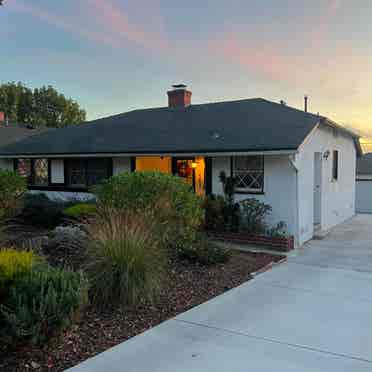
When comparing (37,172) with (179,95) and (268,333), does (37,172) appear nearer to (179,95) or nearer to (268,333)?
(179,95)

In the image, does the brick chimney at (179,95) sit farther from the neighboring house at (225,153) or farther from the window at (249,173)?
the window at (249,173)

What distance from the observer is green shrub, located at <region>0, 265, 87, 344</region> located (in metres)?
3.28

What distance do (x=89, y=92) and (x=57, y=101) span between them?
24790 millimetres

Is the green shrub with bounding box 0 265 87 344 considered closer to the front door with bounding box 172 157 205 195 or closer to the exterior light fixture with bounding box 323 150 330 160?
the front door with bounding box 172 157 205 195

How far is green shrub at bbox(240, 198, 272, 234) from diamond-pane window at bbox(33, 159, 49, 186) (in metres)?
8.68

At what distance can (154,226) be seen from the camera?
6016mm

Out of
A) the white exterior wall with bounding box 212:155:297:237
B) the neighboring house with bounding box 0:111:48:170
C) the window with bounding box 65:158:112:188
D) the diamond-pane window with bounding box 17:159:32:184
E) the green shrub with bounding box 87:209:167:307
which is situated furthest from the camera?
the neighboring house with bounding box 0:111:48:170

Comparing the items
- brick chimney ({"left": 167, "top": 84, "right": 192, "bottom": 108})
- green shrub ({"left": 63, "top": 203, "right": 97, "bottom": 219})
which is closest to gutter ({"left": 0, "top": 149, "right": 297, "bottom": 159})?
green shrub ({"left": 63, "top": 203, "right": 97, "bottom": 219})

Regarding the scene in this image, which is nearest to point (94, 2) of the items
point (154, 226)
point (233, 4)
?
point (233, 4)

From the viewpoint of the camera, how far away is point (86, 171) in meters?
13.7

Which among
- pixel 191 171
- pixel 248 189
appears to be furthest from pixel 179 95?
pixel 248 189

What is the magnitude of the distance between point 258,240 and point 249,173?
2.00 metres

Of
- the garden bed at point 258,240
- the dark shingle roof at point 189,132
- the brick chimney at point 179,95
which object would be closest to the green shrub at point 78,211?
the dark shingle roof at point 189,132

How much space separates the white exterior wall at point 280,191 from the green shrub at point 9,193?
6.16m
